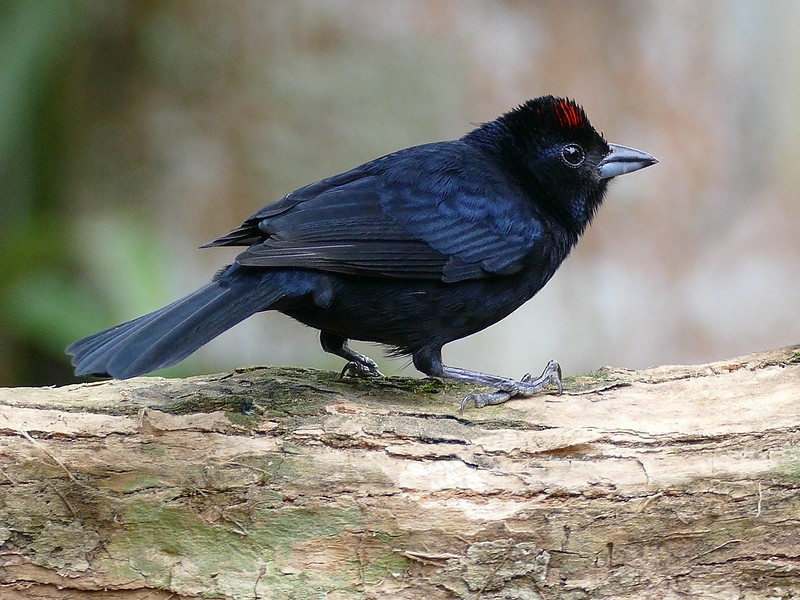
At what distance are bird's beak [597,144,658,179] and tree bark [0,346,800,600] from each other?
1.48m

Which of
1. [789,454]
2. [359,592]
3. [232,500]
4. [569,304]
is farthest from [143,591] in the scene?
[569,304]

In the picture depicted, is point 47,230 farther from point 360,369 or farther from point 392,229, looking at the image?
point 392,229

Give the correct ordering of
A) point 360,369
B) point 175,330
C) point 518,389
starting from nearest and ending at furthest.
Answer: point 175,330 < point 518,389 < point 360,369

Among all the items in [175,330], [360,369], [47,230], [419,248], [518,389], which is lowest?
[175,330]

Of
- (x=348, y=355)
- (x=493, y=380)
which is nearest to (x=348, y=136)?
(x=348, y=355)

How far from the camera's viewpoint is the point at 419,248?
11.6 ft

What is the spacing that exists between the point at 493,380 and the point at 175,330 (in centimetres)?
125

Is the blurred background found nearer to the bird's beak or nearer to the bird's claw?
the bird's claw

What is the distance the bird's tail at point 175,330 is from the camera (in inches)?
110

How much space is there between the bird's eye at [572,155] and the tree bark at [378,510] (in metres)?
1.46

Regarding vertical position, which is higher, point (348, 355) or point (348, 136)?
point (348, 136)

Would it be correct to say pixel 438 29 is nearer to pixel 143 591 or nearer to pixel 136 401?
pixel 136 401

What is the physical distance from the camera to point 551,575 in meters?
2.77

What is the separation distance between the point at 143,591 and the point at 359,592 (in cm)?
62
